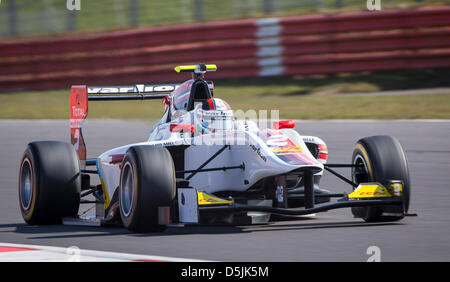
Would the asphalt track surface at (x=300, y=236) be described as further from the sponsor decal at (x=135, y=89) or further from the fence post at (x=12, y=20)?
the fence post at (x=12, y=20)

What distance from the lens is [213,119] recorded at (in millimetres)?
8992

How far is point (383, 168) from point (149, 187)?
2350 mm

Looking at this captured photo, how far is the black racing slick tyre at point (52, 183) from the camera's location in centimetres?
879

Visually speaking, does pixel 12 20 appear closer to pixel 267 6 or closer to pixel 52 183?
pixel 267 6

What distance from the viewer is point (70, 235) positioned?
26.8 feet

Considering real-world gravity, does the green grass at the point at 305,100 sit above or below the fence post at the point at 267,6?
below

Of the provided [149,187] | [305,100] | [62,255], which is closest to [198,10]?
[305,100]

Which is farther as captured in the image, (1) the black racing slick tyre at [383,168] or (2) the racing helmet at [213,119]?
(2) the racing helmet at [213,119]

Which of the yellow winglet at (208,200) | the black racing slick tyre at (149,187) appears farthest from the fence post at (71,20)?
the yellow winglet at (208,200)

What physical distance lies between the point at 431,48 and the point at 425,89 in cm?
112

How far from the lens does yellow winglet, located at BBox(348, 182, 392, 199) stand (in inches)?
320

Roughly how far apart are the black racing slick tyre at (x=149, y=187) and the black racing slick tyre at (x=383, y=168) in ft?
6.72
